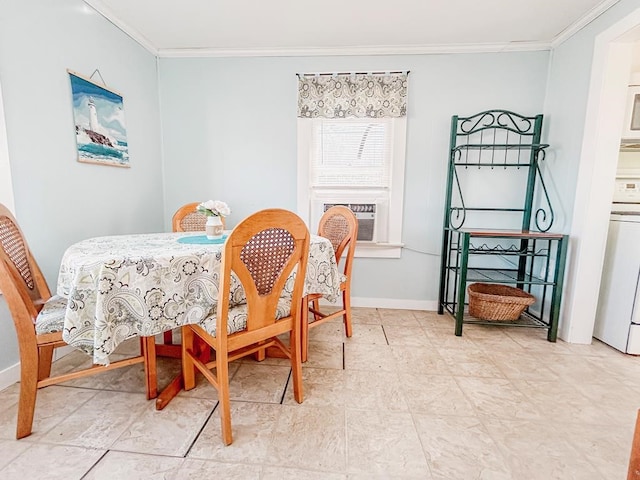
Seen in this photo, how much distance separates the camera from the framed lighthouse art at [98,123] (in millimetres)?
1944

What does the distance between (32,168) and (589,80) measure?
3.61m

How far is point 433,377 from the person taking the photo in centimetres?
173

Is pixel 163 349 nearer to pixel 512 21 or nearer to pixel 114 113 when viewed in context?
pixel 114 113

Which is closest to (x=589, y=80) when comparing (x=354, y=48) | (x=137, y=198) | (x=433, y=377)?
(x=354, y=48)

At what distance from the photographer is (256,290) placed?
4.15ft

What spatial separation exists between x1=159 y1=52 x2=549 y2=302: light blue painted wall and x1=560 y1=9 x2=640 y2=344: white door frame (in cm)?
61

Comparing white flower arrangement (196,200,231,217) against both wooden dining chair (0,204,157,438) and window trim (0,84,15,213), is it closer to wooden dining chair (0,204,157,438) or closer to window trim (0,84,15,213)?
wooden dining chair (0,204,157,438)

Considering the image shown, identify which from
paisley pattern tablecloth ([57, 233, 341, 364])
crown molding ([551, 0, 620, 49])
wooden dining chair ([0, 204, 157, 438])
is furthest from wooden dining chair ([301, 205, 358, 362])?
crown molding ([551, 0, 620, 49])

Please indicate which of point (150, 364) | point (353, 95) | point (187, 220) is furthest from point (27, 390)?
point (353, 95)

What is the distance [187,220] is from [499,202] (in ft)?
8.79

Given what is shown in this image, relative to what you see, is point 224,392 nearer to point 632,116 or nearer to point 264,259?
point 264,259

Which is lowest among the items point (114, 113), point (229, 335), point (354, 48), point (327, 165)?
point (229, 335)

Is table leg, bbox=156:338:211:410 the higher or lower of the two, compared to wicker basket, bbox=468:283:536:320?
lower

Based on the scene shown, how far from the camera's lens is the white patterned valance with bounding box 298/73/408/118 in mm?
2549
